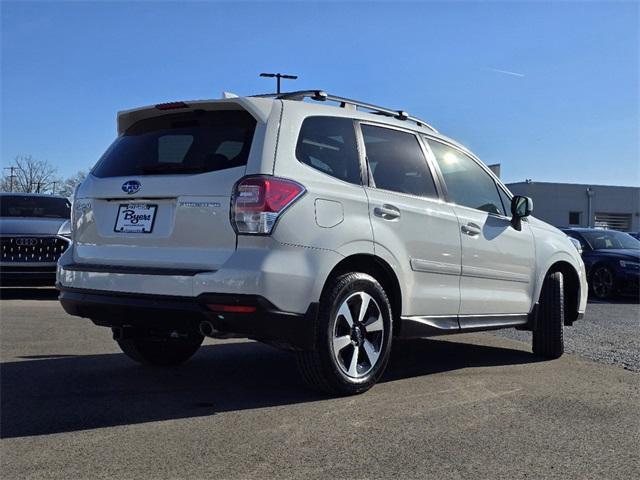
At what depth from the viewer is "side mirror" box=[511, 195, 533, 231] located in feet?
20.2

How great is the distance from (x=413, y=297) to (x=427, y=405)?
85 cm

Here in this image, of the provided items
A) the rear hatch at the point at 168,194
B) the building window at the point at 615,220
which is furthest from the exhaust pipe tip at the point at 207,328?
the building window at the point at 615,220

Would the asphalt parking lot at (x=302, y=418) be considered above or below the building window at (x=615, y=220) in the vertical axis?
below

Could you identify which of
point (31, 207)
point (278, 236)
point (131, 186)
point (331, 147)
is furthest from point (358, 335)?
point (31, 207)

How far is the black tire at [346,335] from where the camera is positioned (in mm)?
4238

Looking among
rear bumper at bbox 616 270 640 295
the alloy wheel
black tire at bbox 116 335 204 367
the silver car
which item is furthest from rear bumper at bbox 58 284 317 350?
rear bumper at bbox 616 270 640 295

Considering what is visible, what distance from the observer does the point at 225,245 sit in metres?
4.03

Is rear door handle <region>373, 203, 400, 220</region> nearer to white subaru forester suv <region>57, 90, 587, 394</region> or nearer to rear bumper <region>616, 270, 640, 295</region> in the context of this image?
white subaru forester suv <region>57, 90, 587, 394</region>

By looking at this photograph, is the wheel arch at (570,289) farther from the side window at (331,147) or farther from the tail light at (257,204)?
the tail light at (257,204)

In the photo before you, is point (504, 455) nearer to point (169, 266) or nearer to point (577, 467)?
point (577, 467)

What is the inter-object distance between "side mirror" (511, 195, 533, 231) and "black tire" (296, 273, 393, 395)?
2.06 metres

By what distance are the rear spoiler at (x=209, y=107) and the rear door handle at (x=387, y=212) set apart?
101cm

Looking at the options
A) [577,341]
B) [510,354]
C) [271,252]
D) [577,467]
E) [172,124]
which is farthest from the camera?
[577,341]

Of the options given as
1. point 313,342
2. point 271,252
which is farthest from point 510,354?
point 271,252
